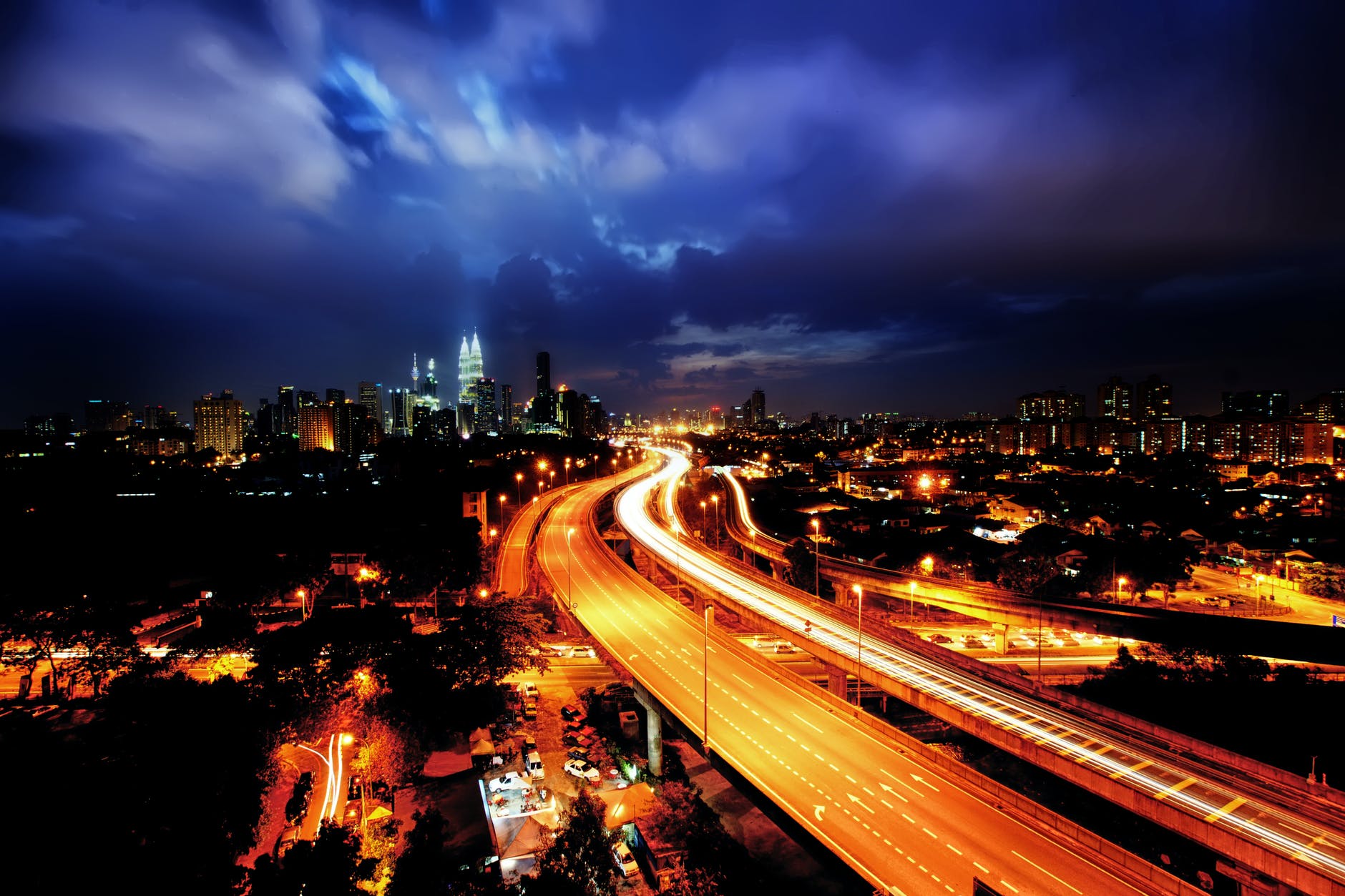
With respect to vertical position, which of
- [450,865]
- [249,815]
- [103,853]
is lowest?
[450,865]

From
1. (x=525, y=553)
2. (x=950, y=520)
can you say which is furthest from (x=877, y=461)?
(x=525, y=553)

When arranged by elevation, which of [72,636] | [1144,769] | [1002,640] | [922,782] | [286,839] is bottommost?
[286,839]

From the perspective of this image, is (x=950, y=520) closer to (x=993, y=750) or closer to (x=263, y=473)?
(x=993, y=750)

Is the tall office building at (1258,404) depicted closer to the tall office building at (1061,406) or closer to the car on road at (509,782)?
the tall office building at (1061,406)

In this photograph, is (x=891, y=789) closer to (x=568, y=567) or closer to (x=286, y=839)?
(x=286, y=839)

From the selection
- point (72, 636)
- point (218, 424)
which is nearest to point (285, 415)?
point (218, 424)

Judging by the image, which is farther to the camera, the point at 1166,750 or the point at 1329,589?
the point at 1329,589

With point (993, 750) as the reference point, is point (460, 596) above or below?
above

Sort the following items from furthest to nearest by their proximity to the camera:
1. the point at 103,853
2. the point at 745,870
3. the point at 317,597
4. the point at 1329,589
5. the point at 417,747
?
the point at 1329,589 < the point at 317,597 < the point at 417,747 < the point at 745,870 < the point at 103,853
